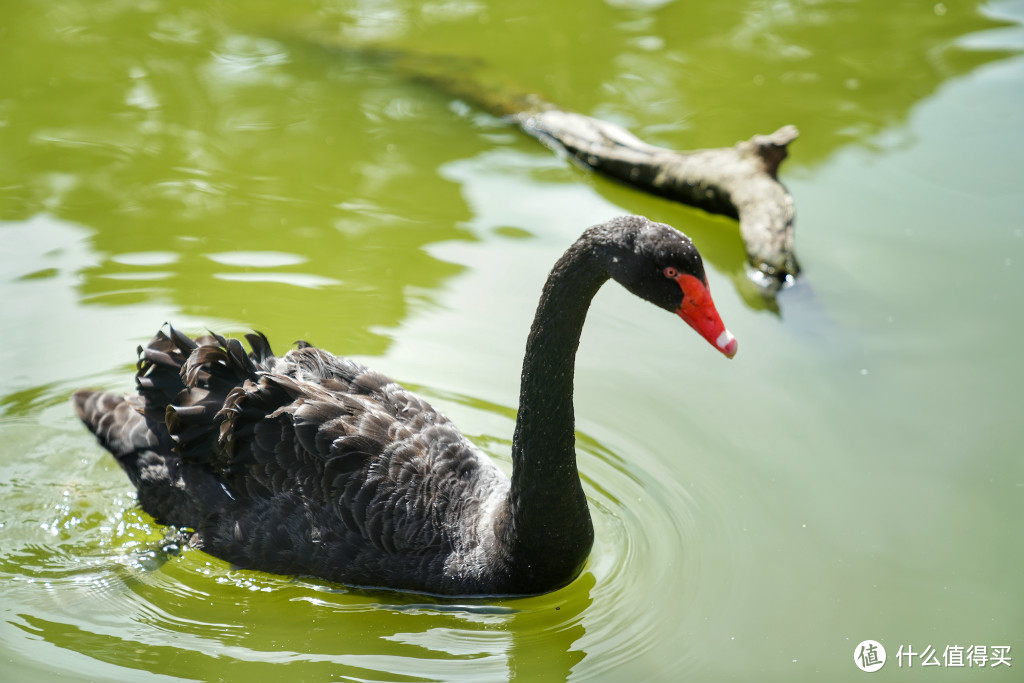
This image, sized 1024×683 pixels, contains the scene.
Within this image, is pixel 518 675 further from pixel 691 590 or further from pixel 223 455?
pixel 223 455

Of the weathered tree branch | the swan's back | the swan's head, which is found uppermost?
the swan's head

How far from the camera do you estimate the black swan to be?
4117mm

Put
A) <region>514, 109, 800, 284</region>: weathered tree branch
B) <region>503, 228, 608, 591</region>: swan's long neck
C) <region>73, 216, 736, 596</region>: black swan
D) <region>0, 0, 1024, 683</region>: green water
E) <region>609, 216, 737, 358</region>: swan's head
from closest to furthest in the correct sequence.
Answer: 1. <region>609, 216, 737, 358</region>: swan's head
2. <region>503, 228, 608, 591</region>: swan's long neck
3. <region>73, 216, 736, 596</region>: black swan
4. <region>0, 0, 1024, 683</region>: green water
5. <region>514, 109, 800, 284</region>: weathered tree branch

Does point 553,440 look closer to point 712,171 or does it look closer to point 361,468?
point 361,468

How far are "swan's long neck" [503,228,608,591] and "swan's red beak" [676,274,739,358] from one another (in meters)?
0.31

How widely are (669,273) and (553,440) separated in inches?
32.5

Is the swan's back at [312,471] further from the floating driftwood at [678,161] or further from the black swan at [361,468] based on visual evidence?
the floating driftwood at [678,161]

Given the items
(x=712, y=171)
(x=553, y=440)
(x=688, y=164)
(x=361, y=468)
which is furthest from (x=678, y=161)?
(x=361, y=468)

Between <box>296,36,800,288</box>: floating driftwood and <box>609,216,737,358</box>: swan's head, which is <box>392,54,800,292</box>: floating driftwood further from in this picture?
<box>609,216,737,358</box>: swan's head

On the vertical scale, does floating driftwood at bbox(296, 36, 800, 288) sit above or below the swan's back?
above

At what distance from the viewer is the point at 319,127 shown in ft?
26.9

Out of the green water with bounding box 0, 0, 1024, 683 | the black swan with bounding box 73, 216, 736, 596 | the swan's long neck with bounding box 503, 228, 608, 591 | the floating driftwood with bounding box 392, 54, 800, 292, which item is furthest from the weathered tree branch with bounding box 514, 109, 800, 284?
the swan's long neck with bounding box 503, 228, 608, 591

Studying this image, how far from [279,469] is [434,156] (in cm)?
387

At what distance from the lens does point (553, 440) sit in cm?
411
